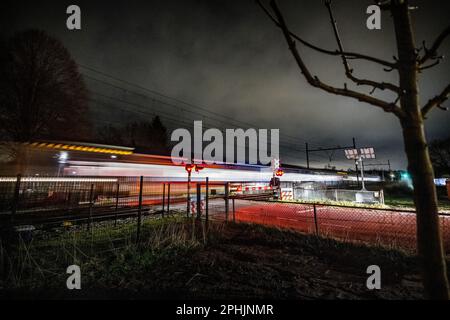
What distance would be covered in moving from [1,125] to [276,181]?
18.3 m

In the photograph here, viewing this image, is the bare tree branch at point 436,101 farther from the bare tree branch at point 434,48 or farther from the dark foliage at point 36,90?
the dark foliage at point 36,90

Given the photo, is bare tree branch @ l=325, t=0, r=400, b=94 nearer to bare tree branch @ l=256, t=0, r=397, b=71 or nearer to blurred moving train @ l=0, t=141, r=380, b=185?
bare tree branch @ l=256, t=0, r=397, b=71

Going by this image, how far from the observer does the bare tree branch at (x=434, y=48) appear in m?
1.68

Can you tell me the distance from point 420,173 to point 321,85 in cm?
106

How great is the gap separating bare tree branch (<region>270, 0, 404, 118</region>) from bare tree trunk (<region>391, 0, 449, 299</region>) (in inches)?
5.3

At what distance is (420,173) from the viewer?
1.64m

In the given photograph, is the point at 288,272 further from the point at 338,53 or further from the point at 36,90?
the point at 36,90

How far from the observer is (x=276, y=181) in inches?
594

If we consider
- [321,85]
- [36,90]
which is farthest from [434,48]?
[36,90]

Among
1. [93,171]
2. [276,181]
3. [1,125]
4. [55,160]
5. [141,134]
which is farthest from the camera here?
[141,134]

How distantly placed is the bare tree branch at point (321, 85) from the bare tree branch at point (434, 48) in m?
0.51

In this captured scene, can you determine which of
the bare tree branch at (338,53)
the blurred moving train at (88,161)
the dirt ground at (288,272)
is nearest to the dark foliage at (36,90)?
the blurred moving train at (88,161)
